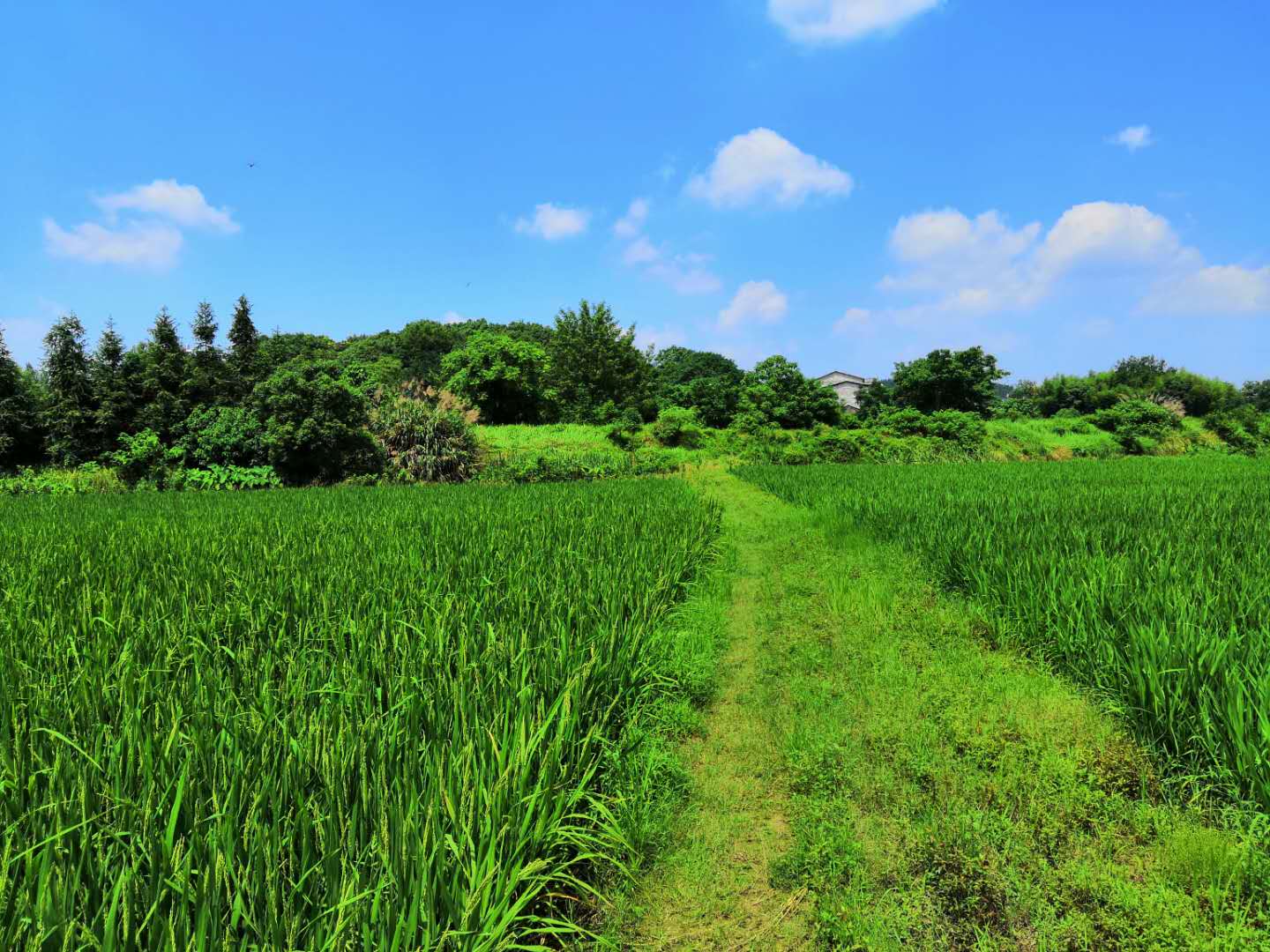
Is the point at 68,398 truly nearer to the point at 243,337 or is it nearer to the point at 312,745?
the point at 243,337

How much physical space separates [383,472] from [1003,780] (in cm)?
1847

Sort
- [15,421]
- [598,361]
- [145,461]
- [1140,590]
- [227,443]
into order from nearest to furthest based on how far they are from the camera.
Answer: [1140,590] < [227,443] < [145,461] < [15,421] < [598,361]

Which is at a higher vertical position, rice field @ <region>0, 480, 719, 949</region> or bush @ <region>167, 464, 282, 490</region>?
bush @ <region>167, 464, 282, 490</region>

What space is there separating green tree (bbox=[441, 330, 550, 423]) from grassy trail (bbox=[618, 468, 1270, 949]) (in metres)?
24.6

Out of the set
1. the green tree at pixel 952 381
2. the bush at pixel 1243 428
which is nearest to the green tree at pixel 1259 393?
the bush at pixel 1243 428

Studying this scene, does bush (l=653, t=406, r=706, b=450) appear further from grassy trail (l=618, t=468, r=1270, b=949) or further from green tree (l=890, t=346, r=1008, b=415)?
grassy trail (l=618, t=468, r=1270, b=949)

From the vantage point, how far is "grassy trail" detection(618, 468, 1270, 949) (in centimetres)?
169

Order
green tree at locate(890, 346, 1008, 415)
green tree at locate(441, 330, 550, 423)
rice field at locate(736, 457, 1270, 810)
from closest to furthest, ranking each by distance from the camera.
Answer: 1. rice field at locate(736, 457, 1270, 810)
2. green tree at locate(441, 330, 550, 423)
3. green tree at locate(890, 346, 1008, 415)

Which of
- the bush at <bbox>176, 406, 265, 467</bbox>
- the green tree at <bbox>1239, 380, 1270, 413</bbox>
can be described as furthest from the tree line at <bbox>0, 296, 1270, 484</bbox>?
the green tree at <bbox>1239, 380, 1270, 413</bbox>

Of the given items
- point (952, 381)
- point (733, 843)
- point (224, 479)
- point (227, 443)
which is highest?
point (952, 381)

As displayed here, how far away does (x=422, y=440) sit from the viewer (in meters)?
18.3

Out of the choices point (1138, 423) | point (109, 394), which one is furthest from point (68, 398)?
point (1138, 423)

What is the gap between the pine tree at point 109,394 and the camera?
25.6m

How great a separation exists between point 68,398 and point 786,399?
3518cm
